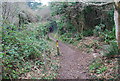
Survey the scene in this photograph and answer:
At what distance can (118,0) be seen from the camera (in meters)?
2.98

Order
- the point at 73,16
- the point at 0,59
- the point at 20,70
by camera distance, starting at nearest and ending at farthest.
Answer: the point at 0,59, the point at 20,70, the point at 73,16

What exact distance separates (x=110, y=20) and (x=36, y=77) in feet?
28.4

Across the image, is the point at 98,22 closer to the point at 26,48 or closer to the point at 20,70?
the point at 26,48

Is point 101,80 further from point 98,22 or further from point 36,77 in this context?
point 98,22

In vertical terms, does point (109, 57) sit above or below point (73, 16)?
below

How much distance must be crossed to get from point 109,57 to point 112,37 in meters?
3.99

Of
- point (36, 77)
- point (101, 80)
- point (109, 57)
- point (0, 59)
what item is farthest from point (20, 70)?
point (109, 57)

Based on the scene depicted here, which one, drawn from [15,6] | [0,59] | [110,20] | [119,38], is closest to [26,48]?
[0,59]

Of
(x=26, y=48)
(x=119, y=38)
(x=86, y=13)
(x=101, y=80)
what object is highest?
(x=86, y=13)

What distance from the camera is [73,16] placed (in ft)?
38.4

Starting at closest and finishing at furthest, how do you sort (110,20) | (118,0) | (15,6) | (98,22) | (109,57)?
(118,0) → (109,57) → (15,6) → (110,20) → (98,22)

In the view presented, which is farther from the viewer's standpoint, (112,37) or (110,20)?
(110,20)

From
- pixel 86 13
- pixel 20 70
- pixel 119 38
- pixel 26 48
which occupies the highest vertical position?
pixel 86 13

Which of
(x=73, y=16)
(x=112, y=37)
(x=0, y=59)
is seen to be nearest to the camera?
(x=0, y=59)
